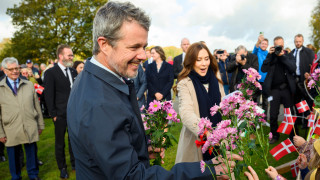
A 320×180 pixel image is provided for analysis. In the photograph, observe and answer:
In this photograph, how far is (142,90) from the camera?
6840 millimetres

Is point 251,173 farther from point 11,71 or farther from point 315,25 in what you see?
point 315,25

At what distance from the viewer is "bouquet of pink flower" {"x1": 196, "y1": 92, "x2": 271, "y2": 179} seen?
1492 millimetres

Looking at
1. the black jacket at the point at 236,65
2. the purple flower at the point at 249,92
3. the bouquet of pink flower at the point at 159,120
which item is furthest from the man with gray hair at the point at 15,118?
the black jacket at the point at 236,65

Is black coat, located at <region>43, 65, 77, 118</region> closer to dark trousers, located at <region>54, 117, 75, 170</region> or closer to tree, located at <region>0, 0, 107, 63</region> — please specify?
dark trousers, located at <region>54, 117, 75, 170</region>

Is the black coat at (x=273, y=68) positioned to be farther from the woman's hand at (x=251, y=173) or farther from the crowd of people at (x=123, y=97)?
the woman's hand at (x=251, y=173)

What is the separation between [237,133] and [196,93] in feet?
5.08

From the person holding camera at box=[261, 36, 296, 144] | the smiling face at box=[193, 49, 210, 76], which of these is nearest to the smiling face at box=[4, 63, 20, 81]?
the smiling face at box=[193, 49, 210, 76]

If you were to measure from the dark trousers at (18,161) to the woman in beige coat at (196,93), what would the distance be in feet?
9.55

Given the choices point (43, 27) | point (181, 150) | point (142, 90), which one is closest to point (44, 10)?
point (43, 27)

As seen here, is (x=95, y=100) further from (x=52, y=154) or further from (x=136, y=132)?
(x=52, y=154)

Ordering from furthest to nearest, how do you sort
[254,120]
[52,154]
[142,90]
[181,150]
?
[142,90]
[52,154]
[181,150]
[254,120]

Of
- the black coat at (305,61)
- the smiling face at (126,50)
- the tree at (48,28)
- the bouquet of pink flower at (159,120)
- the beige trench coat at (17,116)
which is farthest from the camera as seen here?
the tree at (48,28)

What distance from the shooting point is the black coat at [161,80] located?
6742mm

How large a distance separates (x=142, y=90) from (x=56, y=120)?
2.65 meters
